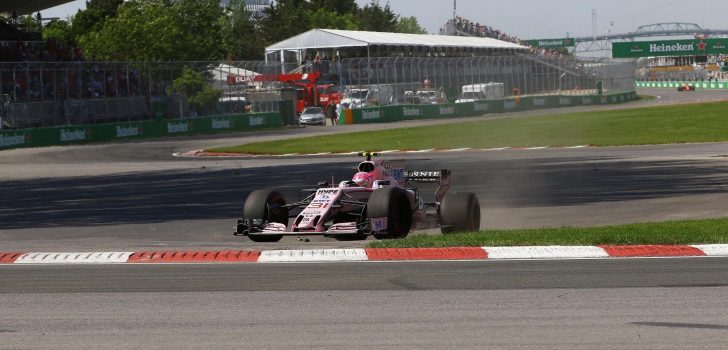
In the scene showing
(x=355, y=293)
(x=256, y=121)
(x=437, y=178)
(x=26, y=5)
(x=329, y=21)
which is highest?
(x=329, y=21)

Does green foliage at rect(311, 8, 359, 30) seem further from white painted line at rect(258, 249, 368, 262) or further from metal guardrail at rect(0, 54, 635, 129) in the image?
white painted line at rect(258, 249, 368, 262)

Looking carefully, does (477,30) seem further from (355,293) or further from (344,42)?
(355,293)

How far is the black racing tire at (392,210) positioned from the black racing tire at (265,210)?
52.9 inches

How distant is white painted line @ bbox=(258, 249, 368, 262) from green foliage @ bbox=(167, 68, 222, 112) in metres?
45.5

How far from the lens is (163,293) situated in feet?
32.7

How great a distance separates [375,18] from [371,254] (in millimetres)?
157782

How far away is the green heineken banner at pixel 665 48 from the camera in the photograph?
163 m

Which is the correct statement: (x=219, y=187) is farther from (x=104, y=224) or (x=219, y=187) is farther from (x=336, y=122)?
(x=336, y=122)

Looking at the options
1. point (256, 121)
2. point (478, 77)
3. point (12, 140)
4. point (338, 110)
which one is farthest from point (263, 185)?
point (478, 77)

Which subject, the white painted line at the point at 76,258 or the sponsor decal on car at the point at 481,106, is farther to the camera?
the sponsor decal on car at the point at 481,106

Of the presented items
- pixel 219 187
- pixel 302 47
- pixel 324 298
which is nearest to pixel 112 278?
pixel 324 298

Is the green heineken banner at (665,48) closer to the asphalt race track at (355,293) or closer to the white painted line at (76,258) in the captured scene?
the asphalt race track at (355,293)

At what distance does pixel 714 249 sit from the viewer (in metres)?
12.0

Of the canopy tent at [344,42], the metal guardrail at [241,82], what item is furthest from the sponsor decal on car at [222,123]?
the canopy tent at [344,42]
